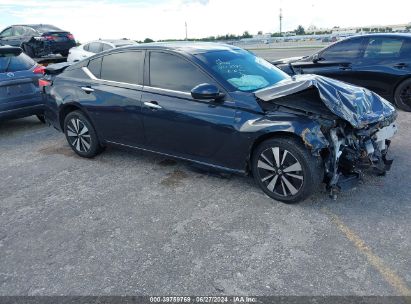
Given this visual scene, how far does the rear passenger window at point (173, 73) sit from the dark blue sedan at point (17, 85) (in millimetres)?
3485

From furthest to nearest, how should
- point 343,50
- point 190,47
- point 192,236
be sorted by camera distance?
point 343,50
point 190,47
point 192,236

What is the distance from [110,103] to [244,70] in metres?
1.83

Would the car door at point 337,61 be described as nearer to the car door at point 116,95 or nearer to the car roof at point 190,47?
the car roof at point 190,47

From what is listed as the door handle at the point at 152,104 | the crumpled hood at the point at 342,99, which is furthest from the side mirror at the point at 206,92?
the door handle at the point at 152,104

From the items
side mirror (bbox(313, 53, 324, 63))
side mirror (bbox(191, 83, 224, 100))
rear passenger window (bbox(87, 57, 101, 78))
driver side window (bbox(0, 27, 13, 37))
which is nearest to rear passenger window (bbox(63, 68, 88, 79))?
rear passenger window (bbox(87, 57, 101, 78))

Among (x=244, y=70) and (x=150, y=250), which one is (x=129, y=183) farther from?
(x=244, y=70)

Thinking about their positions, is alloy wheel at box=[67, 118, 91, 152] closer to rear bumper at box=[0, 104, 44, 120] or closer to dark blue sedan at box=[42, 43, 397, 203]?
dark blue sedan at box=[42, 43, 397, 203]

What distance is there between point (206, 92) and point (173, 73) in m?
0.75

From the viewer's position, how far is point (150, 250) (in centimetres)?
318

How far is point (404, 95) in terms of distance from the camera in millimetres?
7281

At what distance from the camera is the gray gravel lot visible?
2.76 meters

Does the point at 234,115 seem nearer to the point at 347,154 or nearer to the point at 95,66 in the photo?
the point at 347,154

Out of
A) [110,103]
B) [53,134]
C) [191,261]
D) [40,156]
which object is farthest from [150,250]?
[53,134]

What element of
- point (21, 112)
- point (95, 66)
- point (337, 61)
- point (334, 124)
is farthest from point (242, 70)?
point (21, 112)
